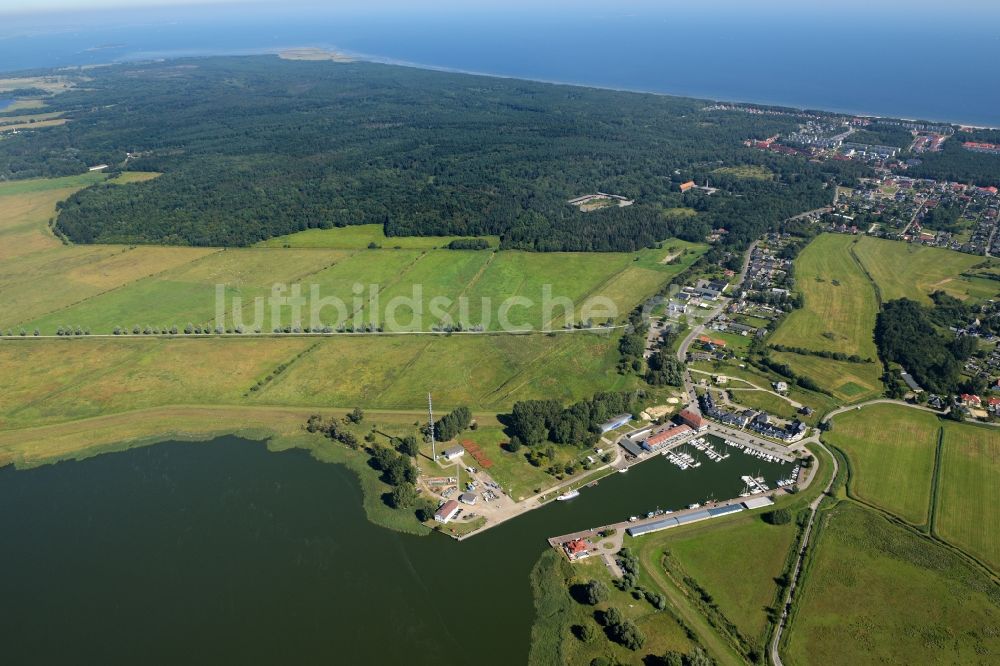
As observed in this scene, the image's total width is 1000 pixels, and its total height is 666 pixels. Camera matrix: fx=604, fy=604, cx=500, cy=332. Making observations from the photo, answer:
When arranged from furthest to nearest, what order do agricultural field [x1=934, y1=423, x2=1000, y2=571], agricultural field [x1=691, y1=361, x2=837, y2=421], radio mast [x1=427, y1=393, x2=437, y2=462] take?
agricultural field [x1=691, y1=361, x2=837, y2=421] → radio mast [x1=427, y1=393, x2=437, y2=462] → agricultural field [x1=934, y1=423, x2=1000, y2=571]

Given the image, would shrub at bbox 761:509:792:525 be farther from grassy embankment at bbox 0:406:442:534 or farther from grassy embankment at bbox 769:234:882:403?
grassy embankment at bbox 0:406:442:534

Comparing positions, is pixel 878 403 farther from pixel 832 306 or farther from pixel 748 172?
pixel 748 172

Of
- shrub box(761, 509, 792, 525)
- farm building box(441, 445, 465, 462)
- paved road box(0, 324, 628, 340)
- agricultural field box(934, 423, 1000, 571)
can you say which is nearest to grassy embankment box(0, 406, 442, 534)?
farm building box(441, 445, 465, 462)

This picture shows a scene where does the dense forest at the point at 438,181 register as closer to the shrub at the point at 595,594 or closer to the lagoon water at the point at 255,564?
the lagoon water at the point at 255,564

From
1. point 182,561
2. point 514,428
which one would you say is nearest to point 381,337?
point 514,428

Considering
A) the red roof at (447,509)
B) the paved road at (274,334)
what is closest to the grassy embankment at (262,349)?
the paved road at (274,334)

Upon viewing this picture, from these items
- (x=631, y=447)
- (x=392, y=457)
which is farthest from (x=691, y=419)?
(x=392, y=457)
